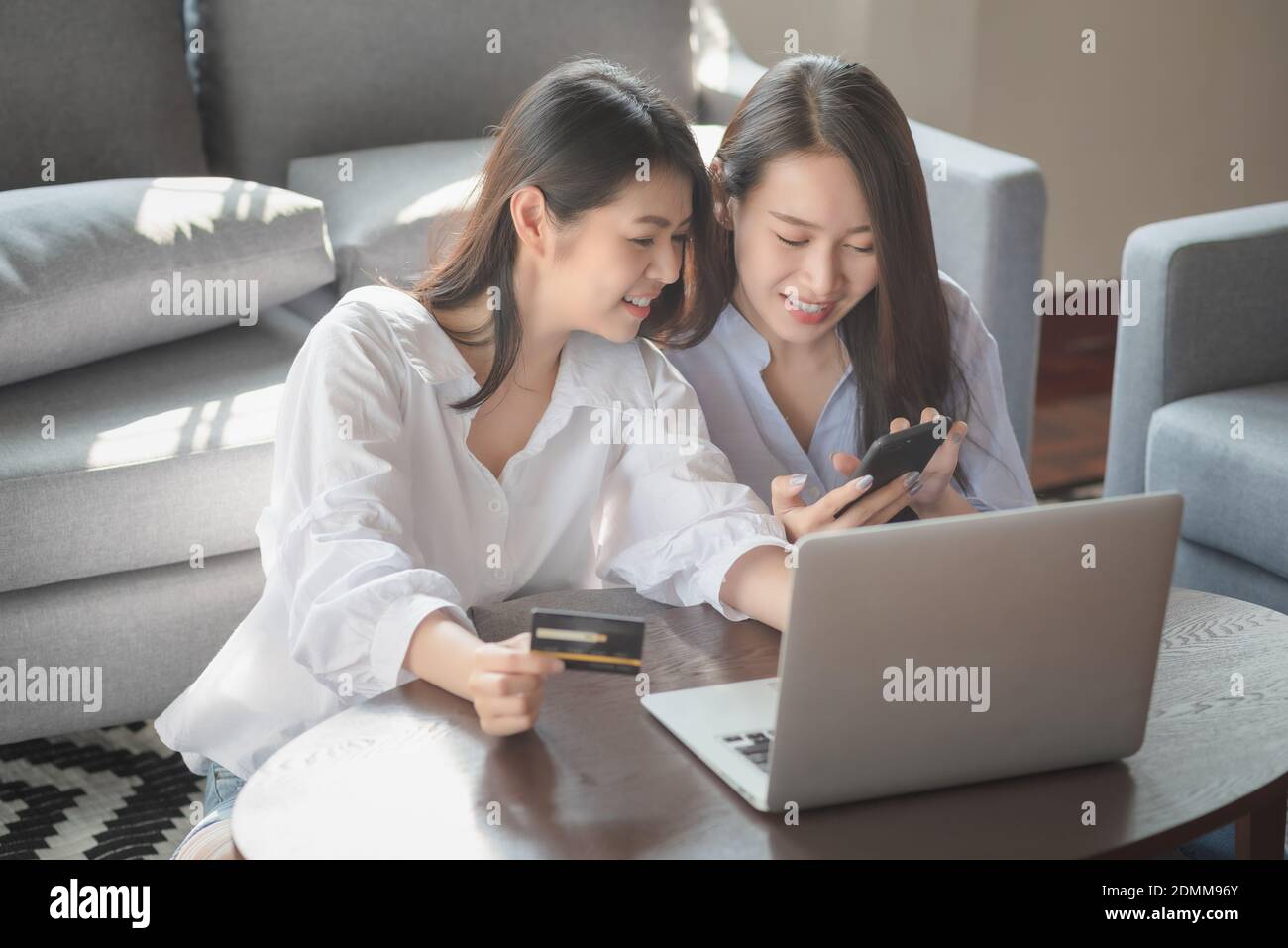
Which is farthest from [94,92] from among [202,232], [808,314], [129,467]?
[808,314]

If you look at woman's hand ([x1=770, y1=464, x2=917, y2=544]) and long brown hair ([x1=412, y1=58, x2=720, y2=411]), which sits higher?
long brown hair ([x1=412, y1=58, x2=720, y2=411])

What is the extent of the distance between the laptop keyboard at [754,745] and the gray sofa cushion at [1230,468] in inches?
46.5

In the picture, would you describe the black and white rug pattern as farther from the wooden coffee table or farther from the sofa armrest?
the sofa armrest

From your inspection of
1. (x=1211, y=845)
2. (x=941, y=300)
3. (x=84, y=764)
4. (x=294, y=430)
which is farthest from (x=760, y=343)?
(x=84, y=764)

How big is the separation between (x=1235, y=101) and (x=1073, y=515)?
392 cm

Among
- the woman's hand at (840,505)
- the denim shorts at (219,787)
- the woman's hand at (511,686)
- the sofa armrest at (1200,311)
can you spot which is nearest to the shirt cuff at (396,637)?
the woman's hand at (511,686)

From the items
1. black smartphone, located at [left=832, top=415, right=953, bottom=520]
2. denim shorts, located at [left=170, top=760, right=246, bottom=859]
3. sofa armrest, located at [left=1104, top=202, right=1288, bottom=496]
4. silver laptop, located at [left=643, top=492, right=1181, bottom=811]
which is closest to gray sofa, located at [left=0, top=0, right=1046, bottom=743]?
sofa armrest, located at [left=1104, top=202, right=1288, bottom=496]

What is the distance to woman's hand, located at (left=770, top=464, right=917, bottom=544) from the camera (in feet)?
4.33

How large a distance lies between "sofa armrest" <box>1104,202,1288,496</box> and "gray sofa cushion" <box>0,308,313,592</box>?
1298 millimetres

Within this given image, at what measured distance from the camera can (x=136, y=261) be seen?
6.55 feet

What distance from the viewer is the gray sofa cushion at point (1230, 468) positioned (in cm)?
199

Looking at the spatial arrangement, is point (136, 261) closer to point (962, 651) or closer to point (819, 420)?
point (819, 420)

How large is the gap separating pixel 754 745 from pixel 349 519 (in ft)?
1.32
